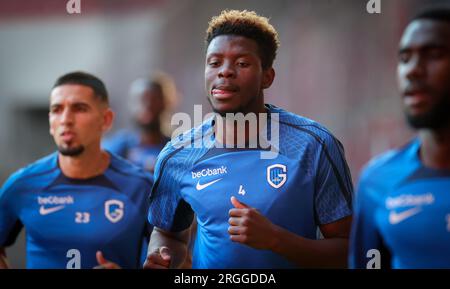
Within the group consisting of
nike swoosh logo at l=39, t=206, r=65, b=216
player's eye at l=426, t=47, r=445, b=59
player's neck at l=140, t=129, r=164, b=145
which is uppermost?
player's neck at l=140, t=129, r=164, b=145

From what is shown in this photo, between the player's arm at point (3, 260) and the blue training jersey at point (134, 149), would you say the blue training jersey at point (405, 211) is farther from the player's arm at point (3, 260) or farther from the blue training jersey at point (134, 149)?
the blue training jersey at point (134, 149)

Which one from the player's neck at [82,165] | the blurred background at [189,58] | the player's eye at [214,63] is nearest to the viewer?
the player's eye at [214,63]

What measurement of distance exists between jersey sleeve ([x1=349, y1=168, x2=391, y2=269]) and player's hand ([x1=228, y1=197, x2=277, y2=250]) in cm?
33

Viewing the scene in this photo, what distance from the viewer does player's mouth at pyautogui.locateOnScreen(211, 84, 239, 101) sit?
333 centimetres

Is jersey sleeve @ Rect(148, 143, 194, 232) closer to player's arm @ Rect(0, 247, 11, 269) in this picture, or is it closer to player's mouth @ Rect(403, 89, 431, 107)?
player's arm @ Rect(0, 247, 11, 269)

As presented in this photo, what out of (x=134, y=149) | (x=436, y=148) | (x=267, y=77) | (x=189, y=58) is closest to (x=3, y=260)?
(x=267, y=77)

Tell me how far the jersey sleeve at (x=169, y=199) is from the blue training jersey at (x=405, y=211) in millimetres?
918

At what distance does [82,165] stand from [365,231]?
5.90 feet

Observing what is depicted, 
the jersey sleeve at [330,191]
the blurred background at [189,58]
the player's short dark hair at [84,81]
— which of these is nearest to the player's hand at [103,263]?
the player's short dark hair at [84,81]

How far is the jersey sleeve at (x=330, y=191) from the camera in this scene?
3.30 metres

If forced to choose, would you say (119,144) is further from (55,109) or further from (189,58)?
(189,58)

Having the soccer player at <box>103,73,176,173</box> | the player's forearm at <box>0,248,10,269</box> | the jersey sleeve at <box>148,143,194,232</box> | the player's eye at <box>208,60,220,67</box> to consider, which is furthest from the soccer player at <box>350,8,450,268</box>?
the soccer player at <box>103,73,176,173</box>
